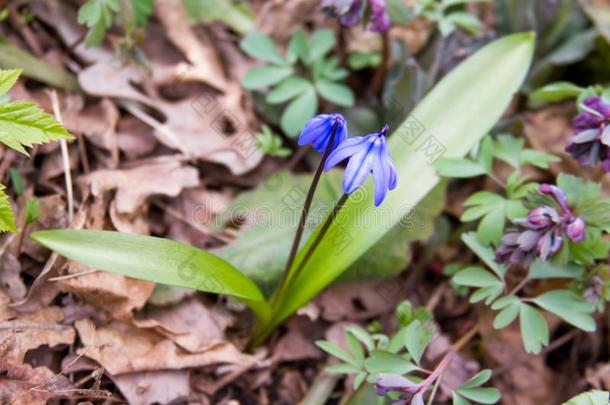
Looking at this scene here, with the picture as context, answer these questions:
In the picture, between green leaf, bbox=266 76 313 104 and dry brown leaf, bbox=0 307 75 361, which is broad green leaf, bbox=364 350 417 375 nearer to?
dry brown leaf, bbox=0 307 75 361

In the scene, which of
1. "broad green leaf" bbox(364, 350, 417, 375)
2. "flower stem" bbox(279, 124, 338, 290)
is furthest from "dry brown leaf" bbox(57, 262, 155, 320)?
"broad green leaf" bbox(364, 350, 417, 375)

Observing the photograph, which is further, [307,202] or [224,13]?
[224,13]

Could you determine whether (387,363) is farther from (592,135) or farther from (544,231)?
(592,135)

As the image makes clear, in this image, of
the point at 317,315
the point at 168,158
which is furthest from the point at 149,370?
the point at 168,158

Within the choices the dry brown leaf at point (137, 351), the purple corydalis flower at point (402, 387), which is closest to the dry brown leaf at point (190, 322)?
the dry brown leaf at point (137, 351)

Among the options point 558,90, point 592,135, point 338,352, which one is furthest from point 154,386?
point 558,90

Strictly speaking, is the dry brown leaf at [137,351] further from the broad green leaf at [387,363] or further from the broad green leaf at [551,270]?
the broad green leaf at [551,270]

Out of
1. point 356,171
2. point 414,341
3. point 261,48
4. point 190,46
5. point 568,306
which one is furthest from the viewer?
point 190,46

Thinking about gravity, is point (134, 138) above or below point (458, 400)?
above
